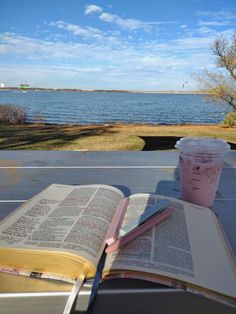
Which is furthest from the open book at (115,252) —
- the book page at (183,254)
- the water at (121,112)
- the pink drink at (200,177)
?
the water at (121,112)

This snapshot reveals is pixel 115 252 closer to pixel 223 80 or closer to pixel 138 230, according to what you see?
pixel 138 230

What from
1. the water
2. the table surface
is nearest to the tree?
the water

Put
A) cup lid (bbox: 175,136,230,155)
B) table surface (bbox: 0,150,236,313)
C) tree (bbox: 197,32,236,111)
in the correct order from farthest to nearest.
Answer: tree (bbox: 197,32,236,111) < cup lid (bbox: 175,136,230,155) < table surface (bbox: 0,150,236,313)

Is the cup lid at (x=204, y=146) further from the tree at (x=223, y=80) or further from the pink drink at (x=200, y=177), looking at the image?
the tree at (x=223, y=80)

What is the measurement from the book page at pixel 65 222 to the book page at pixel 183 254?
50 millimetres

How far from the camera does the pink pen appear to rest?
1.62 ft

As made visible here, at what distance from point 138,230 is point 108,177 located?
53cm

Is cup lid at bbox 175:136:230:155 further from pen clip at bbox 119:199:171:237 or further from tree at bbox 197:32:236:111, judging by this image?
tree at bbox 197:32:236:111

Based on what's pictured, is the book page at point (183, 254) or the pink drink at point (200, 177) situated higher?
the pink drink at point (200, 177)

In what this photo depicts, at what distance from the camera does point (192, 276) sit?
1.43ft

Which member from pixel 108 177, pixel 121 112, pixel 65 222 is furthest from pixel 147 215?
pixel 121 112

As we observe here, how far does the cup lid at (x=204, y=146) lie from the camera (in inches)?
27.6

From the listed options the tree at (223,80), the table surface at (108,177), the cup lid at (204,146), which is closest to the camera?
the table surface at (108,177)

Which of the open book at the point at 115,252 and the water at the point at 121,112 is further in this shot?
the water at the point at 121,112
